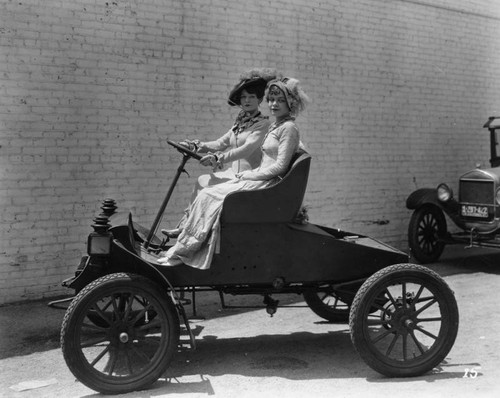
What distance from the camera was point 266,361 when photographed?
475cm

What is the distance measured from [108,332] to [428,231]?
6377 mm

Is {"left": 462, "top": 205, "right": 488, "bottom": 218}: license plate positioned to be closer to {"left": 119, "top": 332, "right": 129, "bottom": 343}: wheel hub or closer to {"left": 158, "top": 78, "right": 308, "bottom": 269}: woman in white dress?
{"left": 158, "top": 78, "right": 308, "bottom": 269}: woman in white dress

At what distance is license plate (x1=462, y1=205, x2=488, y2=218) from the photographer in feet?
29.2

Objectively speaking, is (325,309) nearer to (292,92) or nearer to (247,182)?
(247,182)

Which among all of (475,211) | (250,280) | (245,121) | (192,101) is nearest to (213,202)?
(250,280)

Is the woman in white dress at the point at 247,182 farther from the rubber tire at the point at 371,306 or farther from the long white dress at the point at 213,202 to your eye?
the rubber tire at the point at 371,306

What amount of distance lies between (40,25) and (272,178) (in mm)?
3600

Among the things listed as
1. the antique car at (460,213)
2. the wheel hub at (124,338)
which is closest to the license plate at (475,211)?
the antique car at (460,213)

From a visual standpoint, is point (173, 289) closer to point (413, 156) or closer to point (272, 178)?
point (272, 178)

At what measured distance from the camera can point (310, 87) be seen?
9000 mm

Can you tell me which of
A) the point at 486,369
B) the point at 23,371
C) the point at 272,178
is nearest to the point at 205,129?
the point at 272,178

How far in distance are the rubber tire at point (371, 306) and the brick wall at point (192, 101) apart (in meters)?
3.76

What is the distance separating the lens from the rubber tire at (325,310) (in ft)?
18.3

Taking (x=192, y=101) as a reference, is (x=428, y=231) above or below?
below
